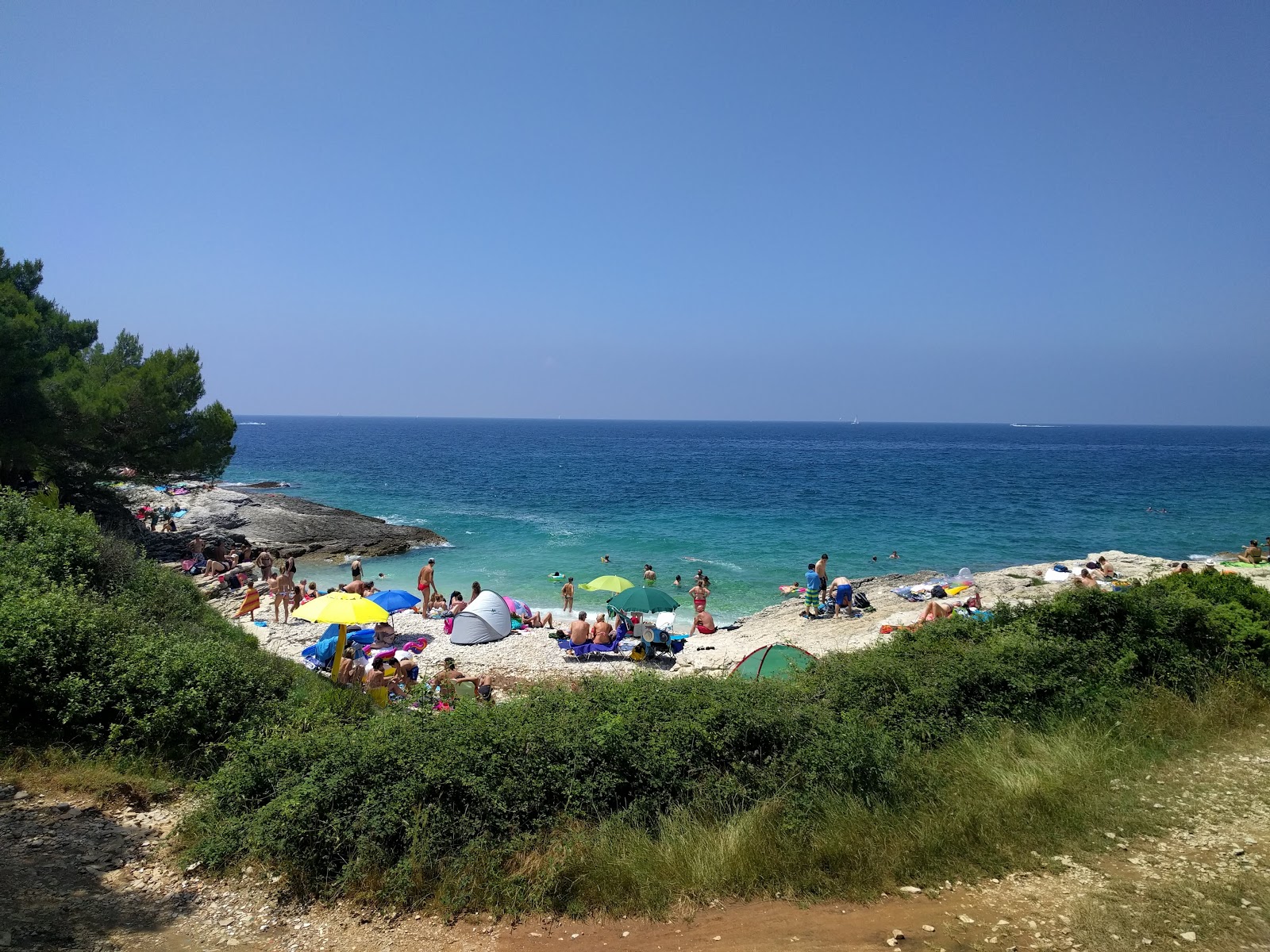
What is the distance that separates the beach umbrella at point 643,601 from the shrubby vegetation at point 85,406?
19.6 m

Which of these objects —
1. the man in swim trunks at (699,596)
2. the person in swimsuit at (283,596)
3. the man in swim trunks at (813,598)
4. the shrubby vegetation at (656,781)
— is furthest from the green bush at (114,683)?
the man in swim trunks at (813,598)

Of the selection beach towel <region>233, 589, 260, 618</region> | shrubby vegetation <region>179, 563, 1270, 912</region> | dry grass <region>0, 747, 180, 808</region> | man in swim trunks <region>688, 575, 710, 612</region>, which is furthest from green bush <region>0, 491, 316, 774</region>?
man in swim trunks <region>688, 575, 710, 612</region>

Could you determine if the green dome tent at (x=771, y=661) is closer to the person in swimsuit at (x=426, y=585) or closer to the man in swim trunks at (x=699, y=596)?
the man in swim trunks at (x=699, y=596)

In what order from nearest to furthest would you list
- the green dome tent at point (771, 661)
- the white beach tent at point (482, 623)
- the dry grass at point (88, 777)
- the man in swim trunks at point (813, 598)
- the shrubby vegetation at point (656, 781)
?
the shrubby vegetation at point (656, 781) < the dry grass at point (88, 777) < the green dome tent at point (771, 661) < the white beach tent at point (482, 623) < the man in swim trunks at point (813, 598)

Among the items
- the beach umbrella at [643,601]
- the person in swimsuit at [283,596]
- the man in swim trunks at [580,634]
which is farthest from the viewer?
the person in swimsuit at [283,596]

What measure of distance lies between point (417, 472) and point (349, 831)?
69543 millimetres

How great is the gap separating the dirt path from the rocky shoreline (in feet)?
83.2

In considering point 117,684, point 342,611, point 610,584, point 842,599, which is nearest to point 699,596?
point 610,584

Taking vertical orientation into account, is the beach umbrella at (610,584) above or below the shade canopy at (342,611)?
below

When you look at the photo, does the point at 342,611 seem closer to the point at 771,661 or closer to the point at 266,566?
the point at 771,661

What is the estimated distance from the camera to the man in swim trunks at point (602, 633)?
1730cm

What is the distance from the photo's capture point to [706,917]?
16.4 ft

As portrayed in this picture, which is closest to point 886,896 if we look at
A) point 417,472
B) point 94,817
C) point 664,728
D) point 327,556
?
point 664,728

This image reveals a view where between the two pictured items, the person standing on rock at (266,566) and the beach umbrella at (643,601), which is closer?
the beach umbrella at (643,601)
